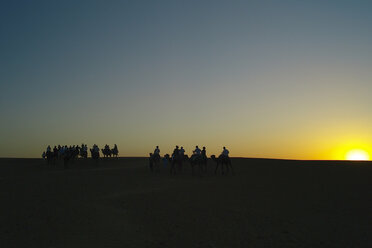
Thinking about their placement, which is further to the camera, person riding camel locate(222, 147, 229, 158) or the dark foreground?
Result: person riding camel locate(222, 147, 229, 158)

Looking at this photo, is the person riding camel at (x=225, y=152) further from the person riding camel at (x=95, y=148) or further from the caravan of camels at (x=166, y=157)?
the person riding camel at (x=95, y=148)

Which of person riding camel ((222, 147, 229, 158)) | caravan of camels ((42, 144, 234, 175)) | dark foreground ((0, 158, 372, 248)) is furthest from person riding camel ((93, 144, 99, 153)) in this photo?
person riding camel ((222, 147, 229, 158))

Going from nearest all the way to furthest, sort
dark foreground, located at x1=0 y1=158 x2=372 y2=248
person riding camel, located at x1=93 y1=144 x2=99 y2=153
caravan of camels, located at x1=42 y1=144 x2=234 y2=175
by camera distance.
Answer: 1. dark foreground, located at x1=0 y1=158 x2=372 y2=248
2. caravan of camels, located at x1=42 y1=144 x2=234 y2=175
3. person riding camel, located at x1=93 y1=144 x2=99 y2=153

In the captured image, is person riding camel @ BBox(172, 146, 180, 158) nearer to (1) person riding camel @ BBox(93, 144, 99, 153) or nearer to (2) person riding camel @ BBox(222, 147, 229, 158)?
(2) person riding camel @ BBox(222, 147, 229, 158)

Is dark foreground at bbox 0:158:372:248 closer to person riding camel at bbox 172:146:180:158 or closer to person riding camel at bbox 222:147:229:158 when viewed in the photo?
person riding camel at bbox 222:147:229:158

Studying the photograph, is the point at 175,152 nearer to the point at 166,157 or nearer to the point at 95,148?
the point at 166,157

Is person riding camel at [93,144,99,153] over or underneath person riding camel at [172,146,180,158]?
over

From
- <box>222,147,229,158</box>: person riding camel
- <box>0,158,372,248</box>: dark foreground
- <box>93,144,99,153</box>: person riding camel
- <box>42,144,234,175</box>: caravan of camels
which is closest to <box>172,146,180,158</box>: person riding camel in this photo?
<box>42,144,234,175</box>: caravan of camels

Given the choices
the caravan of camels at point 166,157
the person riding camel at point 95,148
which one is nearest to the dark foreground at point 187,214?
the caravan of camels at point 166,157

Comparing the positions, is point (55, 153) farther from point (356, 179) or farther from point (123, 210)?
point (356, 179)

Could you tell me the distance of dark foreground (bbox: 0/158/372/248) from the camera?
490 inches

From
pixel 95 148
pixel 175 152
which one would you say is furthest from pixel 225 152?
pixel 95 148

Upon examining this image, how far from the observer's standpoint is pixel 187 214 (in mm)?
15578

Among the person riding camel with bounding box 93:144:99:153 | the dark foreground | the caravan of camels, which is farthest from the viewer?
the person riding camel with bounding box 93:144:99:153
